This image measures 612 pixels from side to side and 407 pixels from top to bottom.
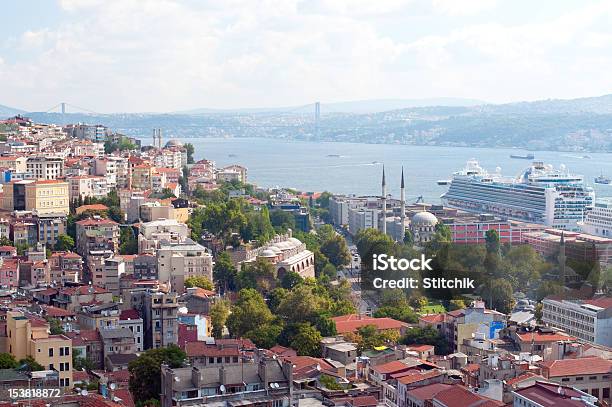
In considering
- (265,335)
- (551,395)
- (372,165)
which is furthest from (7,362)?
(372,165)

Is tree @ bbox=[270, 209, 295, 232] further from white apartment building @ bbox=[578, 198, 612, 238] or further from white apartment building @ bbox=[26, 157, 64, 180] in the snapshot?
white apartment building @ bbox=[578, 198, 612, 238]

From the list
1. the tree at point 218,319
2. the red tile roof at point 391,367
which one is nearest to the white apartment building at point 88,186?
the tree at point 218,319

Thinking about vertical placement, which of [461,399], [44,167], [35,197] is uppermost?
[44,167]

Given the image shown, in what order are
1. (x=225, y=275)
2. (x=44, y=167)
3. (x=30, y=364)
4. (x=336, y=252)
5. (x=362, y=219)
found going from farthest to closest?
(x=362, y=219) → (x=44, y=167) → (x=336, y=252) → (x=225, y=275) → (x=30, y=364)

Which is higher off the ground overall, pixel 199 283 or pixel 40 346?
pixel 40 346

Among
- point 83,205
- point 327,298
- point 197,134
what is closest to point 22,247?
point 83,205

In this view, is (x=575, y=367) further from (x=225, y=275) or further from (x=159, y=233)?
(x=159, y=233)
